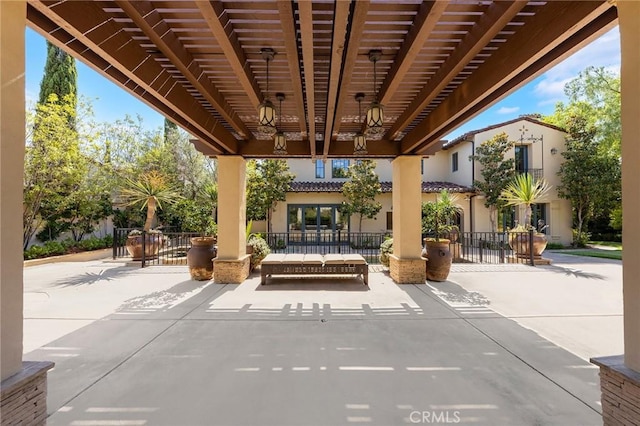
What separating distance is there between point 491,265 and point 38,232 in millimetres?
18678

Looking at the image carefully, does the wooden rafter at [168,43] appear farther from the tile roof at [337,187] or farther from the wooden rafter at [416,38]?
the tile roof at [337,187]

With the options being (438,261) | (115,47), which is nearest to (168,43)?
(115,47)

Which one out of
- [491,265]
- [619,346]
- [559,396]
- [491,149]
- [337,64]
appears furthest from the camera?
[491,149]

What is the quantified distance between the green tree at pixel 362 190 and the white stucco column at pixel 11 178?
1281 cm

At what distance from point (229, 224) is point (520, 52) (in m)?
6.36

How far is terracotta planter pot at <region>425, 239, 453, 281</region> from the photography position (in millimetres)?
7172

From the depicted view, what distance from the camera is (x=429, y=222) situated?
34.3ft

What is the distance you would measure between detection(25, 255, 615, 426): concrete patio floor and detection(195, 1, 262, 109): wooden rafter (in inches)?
135

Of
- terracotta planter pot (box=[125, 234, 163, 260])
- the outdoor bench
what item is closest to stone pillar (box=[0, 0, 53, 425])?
the outdoor bench

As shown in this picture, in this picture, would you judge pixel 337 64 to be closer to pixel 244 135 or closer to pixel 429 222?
pixel 244 135

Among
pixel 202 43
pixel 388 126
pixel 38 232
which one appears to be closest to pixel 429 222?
pixel 388 126

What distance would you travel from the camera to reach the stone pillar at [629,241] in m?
1.91

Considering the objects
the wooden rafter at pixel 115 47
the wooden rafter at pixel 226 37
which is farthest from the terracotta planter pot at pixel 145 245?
the wooden rafter at pixel 226 37

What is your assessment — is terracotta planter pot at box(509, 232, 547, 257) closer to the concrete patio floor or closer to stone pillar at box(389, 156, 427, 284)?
stone pillar at box(389, 156, 427, 284)
